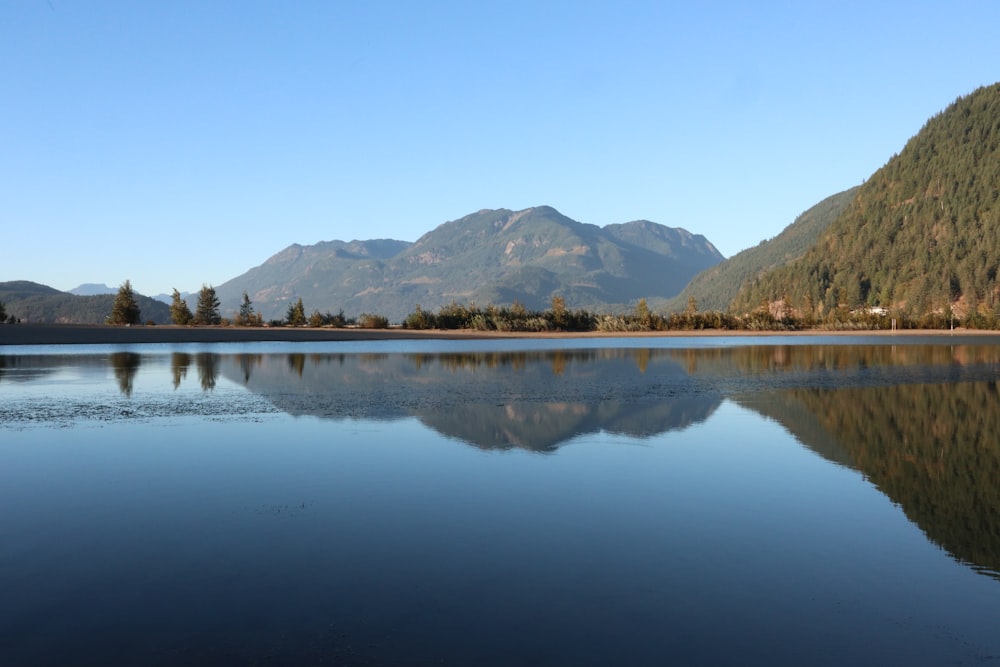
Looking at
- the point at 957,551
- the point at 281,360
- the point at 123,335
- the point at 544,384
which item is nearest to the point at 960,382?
the point at 544,384

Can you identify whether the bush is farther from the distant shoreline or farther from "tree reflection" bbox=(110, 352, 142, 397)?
"tree reflection" bbox=(110, 352, 142, 397)

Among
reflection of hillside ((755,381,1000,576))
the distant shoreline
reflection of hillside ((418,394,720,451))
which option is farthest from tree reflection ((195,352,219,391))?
the distant shoreline

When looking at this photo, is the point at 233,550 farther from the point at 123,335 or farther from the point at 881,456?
the point at 123,335

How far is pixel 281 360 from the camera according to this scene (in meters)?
50.5

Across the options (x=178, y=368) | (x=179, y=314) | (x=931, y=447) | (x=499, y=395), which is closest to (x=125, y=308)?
(x=179, y=314)

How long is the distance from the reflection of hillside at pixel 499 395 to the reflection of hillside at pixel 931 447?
4.21 meters

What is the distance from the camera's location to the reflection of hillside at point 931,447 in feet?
36.6

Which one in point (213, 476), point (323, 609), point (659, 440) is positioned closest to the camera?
point (323, 609)

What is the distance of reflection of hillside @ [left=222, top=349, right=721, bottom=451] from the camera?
21.0 m

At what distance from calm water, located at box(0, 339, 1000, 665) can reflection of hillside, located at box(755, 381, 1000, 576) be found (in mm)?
101

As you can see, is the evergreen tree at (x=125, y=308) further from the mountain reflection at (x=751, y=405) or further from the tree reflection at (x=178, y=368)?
the mountain reflection at (x=751, y=405)

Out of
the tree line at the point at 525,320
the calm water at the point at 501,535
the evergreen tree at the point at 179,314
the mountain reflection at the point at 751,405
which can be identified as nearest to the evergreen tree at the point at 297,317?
the tree line at the point at 525,320

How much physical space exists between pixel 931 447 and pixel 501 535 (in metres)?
12.0

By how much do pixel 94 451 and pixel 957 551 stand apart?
1720 cm
